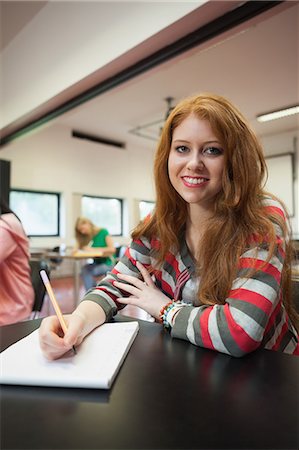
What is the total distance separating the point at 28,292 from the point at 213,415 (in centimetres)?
131

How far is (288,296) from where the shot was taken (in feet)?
3.02

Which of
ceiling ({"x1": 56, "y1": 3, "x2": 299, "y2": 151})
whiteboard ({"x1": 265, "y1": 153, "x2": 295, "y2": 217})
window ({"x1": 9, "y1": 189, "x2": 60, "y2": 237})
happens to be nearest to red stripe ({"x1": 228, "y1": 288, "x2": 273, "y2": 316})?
ceiling ({"x1": 56, "y1": 3, "x2": 299, "y2": 151})

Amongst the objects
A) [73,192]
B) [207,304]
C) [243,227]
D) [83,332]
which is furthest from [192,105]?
[73,192]

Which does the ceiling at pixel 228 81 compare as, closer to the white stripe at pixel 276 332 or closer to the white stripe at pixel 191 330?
the white stripe at pixel 276 332

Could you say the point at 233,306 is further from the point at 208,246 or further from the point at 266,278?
the point at 208,246

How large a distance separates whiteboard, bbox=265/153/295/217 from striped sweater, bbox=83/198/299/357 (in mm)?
6484

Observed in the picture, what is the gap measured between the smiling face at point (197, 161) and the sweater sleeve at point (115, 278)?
0.76 ft

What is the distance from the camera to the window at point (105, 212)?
7.00 metres

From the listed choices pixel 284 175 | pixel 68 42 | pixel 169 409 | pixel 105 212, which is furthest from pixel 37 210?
pixel 169 409

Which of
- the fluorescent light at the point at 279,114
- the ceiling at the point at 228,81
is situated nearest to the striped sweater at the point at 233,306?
the ceiling at the point at 228,81

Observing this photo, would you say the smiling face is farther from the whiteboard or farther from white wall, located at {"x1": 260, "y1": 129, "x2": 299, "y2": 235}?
the whiteboard

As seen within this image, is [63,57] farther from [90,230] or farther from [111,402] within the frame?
[111,402]

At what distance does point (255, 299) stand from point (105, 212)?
22.6 feet

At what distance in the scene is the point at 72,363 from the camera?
1.72 ft
